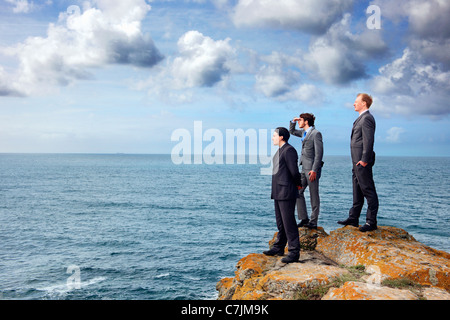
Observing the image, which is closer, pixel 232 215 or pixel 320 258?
pixel 320 258

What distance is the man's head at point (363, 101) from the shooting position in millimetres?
8219

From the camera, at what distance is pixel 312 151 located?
8.61 meters

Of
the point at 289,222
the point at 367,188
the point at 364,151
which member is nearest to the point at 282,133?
the point at 289,222

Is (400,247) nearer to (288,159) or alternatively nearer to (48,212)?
(288,159)

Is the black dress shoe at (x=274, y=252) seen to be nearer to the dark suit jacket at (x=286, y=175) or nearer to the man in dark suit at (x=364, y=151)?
the dark suit jacket at (x=286, y=175)

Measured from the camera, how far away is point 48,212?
57.9 metres

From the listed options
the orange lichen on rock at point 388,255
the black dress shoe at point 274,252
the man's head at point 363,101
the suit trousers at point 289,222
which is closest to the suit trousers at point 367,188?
the orange lichen on rock at point 388,255

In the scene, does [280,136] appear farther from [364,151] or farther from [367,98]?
[367,98]

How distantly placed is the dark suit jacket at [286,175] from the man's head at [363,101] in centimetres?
263

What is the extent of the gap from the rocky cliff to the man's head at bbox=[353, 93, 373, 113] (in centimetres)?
348

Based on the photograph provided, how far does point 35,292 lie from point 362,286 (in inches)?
1109

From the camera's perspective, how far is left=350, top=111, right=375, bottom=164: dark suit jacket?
801 centimetres
